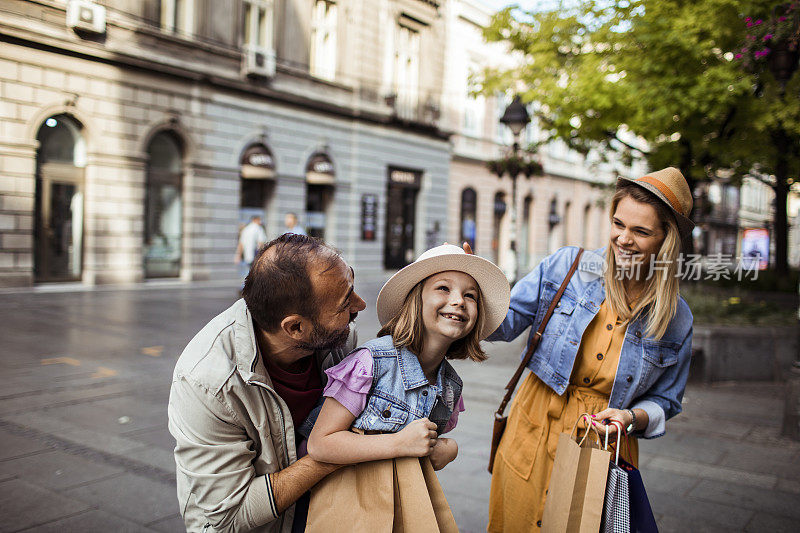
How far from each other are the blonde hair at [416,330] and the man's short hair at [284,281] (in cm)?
32

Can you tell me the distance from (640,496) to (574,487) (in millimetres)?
256

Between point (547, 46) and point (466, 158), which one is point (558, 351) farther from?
point (466, 158)

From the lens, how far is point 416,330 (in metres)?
2.10

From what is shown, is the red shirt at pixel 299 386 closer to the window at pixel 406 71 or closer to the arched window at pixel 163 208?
the arched window at pixel 163 208

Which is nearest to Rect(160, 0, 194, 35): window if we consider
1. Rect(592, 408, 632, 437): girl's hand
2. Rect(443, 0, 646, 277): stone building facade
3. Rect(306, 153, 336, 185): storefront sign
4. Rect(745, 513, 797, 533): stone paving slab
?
Rect(306, 153, 336, 185): storefront sign

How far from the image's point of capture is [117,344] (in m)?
8.88

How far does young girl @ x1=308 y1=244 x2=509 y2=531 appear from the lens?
6.02ft

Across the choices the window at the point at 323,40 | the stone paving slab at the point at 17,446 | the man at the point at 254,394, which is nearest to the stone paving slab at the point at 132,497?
the stone paving slab at the point at 17,446

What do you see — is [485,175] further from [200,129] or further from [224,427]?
[224,427]

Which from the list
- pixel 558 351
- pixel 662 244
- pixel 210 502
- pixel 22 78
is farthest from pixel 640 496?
pixel 22 78

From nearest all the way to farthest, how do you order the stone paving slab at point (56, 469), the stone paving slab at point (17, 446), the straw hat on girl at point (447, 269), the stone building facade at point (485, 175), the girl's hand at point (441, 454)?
the girl's hand at point (441, 454)
the straw hat on girl at point (447, 269)
the stone paving slab at point (56, 469)
the stone paving slab at point (17, 446)
the stone building facade at point (485, 175)

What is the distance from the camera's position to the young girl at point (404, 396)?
1835 mm

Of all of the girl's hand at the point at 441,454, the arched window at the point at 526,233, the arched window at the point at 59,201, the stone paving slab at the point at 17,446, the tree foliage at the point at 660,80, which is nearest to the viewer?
the girl's hand at the point at 441,454

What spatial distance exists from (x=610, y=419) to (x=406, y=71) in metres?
25.3
